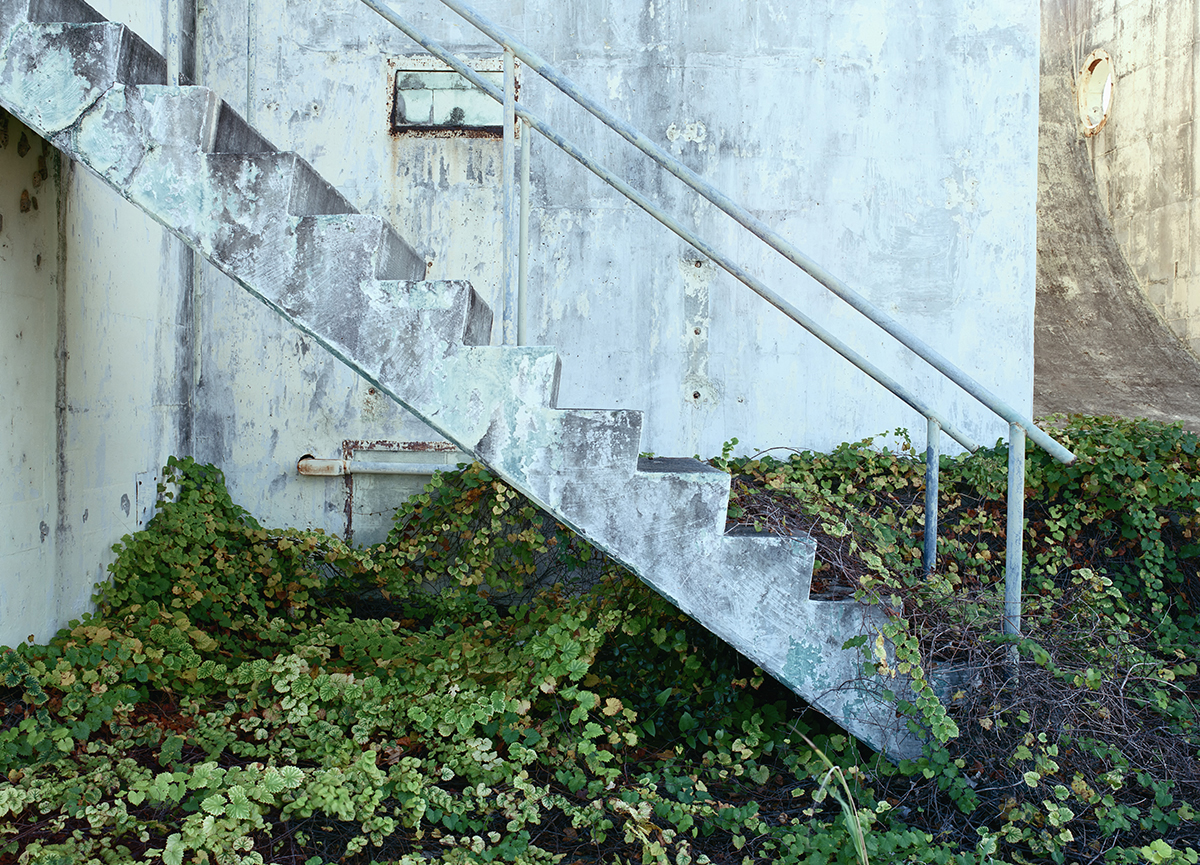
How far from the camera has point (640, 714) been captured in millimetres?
3695

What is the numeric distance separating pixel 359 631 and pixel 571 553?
1.23 meters

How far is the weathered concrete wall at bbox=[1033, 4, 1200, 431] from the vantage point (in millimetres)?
9242

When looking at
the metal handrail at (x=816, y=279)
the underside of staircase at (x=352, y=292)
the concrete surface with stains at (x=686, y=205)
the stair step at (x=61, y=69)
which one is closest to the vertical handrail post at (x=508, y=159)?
the metal handrail at (x=816, y=279)

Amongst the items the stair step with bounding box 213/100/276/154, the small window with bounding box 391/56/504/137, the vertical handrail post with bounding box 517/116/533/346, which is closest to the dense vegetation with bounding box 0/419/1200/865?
the vertical handrail post with bounding box 517/116/533/346

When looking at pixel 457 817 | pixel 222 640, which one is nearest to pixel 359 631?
pixel 222 640

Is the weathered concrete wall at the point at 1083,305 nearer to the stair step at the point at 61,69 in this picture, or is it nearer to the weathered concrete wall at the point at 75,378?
the weathered concrete wall at the point at 75,378

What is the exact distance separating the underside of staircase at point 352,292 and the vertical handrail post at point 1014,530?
83cm

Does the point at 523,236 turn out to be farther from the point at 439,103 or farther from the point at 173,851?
the point at 439,103

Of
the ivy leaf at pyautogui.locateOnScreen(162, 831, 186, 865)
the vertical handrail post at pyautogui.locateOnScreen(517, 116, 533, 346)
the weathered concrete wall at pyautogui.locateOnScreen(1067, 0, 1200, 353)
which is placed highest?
the weathered concrete wall at pyautogui.locateOnScreen(1067, 0, 1200, 353)

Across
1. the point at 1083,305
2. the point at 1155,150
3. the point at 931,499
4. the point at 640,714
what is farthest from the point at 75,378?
the point at 1155,150

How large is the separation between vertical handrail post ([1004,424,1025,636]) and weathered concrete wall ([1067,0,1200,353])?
7.98 meters

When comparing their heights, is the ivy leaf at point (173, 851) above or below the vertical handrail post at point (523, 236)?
below

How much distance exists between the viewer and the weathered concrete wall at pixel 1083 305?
9.24 meters

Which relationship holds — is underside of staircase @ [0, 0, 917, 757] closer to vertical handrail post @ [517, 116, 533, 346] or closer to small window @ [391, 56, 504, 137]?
vertical handrail post @ [517, 116, 533, 346]
